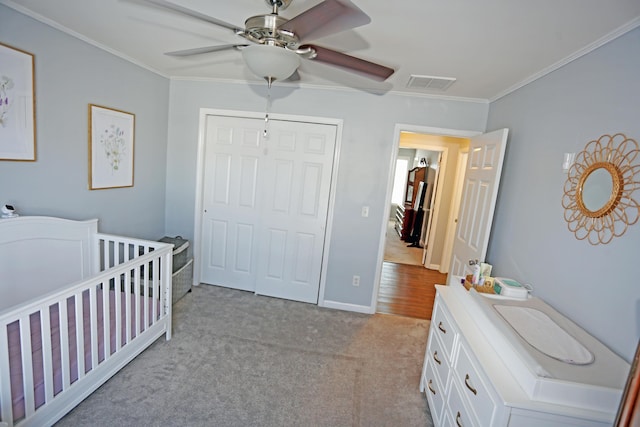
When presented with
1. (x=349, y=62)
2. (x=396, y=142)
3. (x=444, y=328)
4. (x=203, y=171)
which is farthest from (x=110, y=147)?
(x=444, y=328)

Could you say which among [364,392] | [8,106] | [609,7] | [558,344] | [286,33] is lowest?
[364,392]

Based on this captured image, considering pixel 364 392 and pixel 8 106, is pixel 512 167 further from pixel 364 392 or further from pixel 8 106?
pixel 8 106

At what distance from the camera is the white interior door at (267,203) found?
317 cm

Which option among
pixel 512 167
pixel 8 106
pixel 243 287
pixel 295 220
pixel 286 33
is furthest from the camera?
pixel 243 287

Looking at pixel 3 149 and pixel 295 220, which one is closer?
pixel 3 149

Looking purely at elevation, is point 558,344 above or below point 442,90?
below

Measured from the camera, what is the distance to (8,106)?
1.85 m

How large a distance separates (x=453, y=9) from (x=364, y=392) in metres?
2.33

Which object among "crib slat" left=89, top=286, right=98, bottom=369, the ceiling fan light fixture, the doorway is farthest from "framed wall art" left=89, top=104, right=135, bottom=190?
the doorway

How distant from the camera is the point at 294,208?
3.26 m

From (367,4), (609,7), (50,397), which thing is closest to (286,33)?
(367,4)

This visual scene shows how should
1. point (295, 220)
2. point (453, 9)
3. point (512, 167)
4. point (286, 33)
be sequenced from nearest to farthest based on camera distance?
point (286, 33) < point (453, 9) < point (512, 167) < point (295, 220)

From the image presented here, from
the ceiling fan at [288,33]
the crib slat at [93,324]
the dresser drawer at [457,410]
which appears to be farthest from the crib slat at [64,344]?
the dresser drawer at [457,410]

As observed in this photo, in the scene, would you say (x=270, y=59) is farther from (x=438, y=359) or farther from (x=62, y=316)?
(x=438, y=359)
